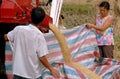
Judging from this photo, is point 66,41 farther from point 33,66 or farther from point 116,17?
point 116,17

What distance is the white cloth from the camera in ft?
16.8

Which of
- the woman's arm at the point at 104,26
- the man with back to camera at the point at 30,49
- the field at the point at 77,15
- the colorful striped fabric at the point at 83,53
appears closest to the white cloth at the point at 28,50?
the man with back to camera at the point at 30,49

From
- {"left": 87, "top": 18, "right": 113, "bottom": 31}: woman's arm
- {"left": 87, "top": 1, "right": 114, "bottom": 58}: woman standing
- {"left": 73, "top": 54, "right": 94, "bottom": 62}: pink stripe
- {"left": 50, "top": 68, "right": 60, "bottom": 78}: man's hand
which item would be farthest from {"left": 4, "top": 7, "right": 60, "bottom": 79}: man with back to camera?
{"left": 87, "top": 1, "right": 114, "bottom": 58}: woman standing

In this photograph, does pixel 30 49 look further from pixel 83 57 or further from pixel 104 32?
pixel 104 32

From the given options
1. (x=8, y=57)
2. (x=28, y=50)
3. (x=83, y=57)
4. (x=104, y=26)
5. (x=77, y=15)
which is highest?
(x=28, y=50)

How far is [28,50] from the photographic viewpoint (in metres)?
5.17

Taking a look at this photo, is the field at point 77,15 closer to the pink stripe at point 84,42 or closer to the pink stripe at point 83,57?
the pink stripe at point 84,42

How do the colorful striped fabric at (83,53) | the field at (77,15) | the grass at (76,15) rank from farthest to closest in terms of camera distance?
the grass at (76,15) → the field at (77,15) → the colorful striped fabric at (83,53)

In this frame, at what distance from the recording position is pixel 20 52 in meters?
5.20

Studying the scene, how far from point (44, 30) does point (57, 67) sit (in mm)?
1082

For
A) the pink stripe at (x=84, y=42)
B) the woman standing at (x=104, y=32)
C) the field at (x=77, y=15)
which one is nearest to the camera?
the pink stripe at (x=84, y=42)

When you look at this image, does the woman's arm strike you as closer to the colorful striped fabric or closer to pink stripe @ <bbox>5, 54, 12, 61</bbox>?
the colorful striped fabric

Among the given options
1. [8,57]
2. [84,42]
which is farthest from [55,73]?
[84,42]

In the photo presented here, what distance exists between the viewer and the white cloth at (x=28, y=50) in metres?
5.13
